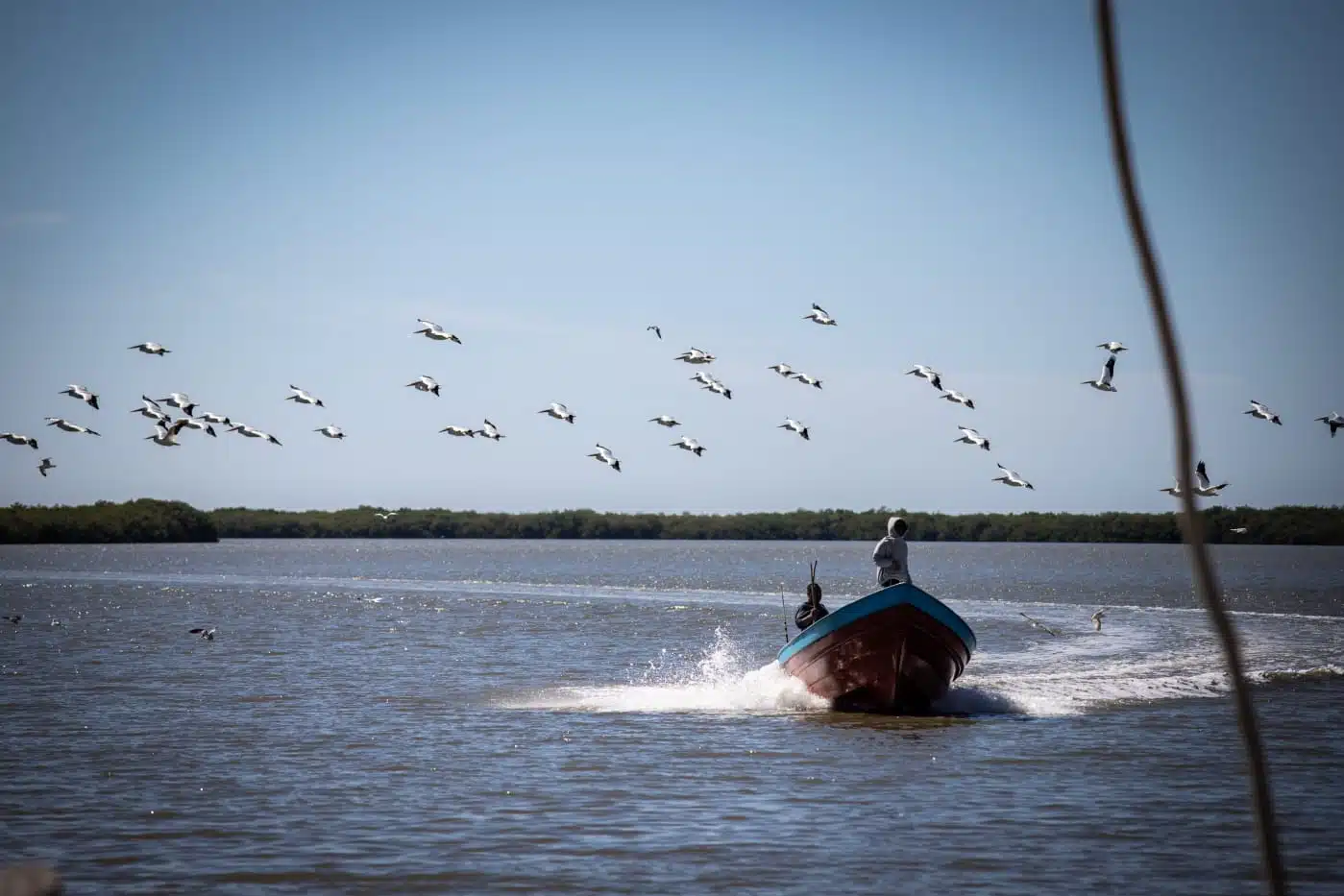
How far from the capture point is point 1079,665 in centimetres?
2809

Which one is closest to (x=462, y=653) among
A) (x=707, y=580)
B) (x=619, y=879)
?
(x=619, y=879)

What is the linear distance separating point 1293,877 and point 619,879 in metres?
4.94

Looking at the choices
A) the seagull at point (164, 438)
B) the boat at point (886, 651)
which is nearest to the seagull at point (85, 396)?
the seagull at point (164, 438)

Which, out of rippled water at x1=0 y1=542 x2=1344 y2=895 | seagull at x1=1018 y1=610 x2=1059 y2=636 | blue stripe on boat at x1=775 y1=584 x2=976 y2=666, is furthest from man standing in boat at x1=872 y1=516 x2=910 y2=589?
seagull at x1=1018 y1=610 x2=1059 y2=636

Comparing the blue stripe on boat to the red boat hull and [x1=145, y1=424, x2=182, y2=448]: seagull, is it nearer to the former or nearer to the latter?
the red boat hull

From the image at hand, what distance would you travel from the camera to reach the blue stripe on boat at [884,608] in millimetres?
19203

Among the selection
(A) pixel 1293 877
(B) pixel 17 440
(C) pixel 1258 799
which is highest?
(B) pixel 17 440

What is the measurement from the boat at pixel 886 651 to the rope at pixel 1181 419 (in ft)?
57.1

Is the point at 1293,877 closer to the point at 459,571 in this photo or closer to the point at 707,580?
the point at 707,580

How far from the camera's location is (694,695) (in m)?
22.5

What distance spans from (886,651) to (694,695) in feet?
13.0

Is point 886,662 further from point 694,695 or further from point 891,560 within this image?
point 694,695

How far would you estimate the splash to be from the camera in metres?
20.7

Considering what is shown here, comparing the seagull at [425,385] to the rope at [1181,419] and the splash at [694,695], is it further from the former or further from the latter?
the rope at [1181,419]
